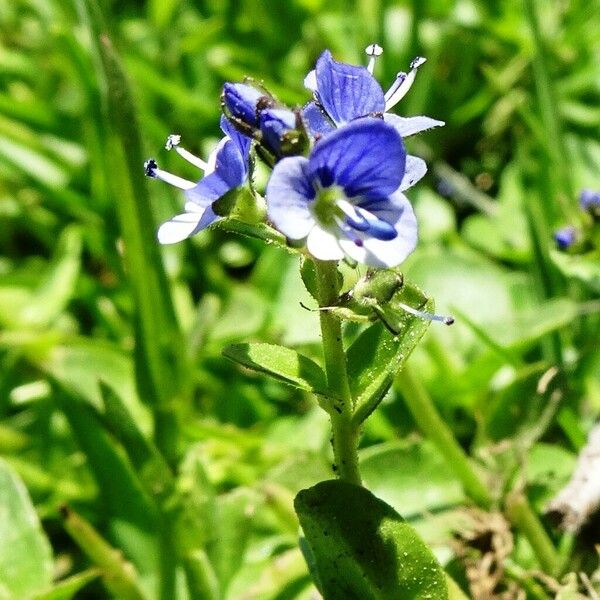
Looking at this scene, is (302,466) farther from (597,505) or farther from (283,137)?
(283,137)

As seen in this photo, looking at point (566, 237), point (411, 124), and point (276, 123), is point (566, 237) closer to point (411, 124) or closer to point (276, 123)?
point (411, 124)

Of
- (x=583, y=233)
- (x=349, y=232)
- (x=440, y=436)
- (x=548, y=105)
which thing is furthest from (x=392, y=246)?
(x=548, y=105)

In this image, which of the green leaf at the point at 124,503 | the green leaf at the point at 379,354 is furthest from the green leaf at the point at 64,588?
the green leaf at the point at 379,354

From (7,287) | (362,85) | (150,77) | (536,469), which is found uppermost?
(362,85)

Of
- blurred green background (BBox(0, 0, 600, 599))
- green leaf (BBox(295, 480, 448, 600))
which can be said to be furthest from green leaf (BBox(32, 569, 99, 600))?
green leaf (BBox(295, 480, 448, 600))

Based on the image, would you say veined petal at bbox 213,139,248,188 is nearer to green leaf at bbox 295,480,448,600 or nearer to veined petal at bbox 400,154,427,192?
veined petal at bbox 400,154,427,192

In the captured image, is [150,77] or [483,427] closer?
[483,427]

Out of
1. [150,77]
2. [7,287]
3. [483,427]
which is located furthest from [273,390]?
[150,77]
